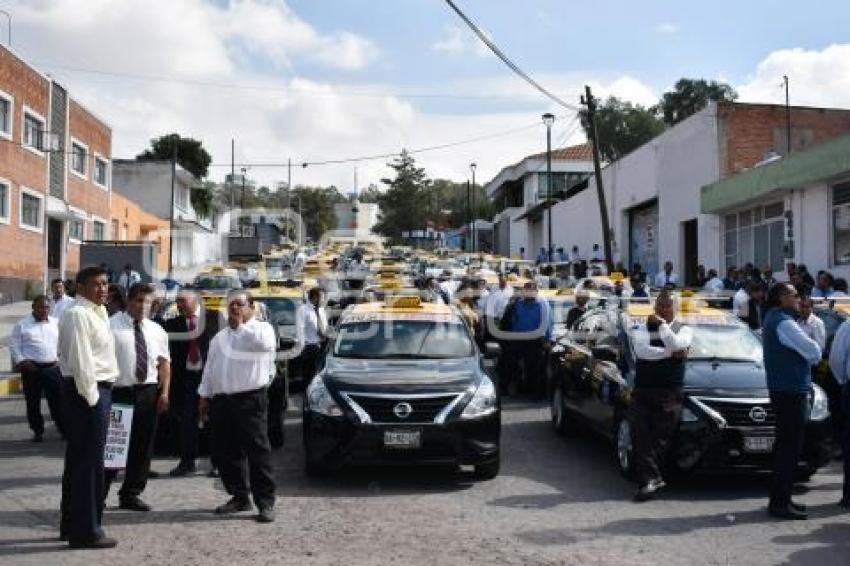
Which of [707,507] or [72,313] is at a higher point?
[72,313]

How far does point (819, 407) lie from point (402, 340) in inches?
160

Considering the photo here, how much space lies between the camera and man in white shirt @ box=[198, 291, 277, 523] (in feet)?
25.1

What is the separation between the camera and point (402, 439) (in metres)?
8.52

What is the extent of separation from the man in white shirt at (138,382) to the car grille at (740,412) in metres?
4.75

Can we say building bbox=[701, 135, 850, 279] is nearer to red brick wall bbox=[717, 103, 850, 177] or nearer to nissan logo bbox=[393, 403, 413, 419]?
red brick wall bbox=[717, 103, 850, 177]

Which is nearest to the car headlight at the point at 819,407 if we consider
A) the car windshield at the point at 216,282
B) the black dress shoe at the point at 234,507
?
the black dress shoe at the point at 234,507

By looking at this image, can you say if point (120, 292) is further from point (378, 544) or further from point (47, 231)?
point (47, 231)

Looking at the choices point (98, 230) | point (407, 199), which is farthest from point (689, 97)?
point (98, 230)

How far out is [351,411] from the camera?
8641 millimetres

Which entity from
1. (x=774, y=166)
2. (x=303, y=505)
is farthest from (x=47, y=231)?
(x=303, y=505)

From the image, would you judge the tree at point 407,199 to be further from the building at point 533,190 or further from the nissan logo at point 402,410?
the nissan logo at point 402,410

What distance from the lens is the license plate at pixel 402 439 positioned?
851 centimetres

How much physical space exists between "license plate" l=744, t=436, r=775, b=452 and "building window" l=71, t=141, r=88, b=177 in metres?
35.6

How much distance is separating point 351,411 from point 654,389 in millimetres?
2649
